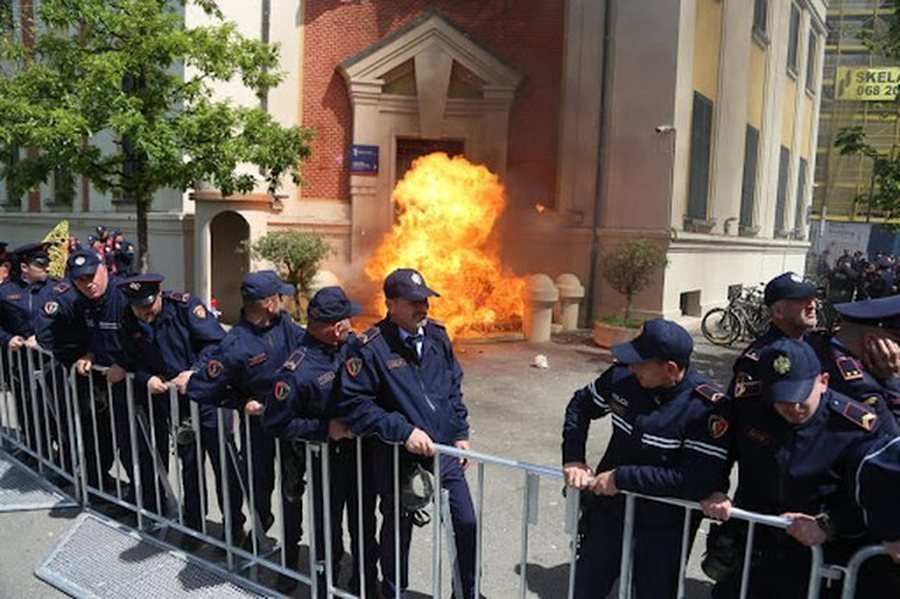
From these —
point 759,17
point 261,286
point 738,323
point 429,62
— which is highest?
point 759,17

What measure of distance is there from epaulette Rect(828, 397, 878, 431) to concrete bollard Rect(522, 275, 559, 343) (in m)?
10.0

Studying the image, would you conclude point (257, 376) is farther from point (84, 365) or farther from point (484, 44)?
point (484, 44)

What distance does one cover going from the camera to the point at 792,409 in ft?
8.31

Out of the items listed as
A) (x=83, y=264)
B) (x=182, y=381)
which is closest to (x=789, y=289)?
(x=182, y=381)

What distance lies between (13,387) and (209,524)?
8.07 feet

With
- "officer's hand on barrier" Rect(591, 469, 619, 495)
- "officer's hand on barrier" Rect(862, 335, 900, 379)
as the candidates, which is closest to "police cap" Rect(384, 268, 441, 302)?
"officer's hand on barrier" Rect(591, 469, 619, 495)

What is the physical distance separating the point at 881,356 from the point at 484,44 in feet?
44.0

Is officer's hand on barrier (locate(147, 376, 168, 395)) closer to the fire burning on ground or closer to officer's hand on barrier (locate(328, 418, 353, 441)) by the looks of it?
officer's hand on barrier (locate(328, 418, 353, 441))

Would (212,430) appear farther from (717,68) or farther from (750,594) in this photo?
(717,68)

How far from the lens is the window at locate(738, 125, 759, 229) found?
19.2 meters

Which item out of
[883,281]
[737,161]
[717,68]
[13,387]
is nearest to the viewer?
[13,387]

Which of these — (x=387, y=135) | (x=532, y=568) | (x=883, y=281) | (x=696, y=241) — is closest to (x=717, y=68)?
(x=696, y=241)

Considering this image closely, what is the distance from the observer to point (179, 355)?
4.43m

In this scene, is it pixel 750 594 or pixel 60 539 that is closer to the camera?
pixel 750 594
